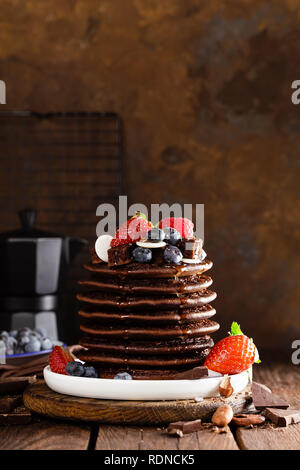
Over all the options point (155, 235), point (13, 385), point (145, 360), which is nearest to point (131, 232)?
point (155, 235)

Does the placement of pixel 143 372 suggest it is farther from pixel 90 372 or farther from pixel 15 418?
pixel 15 418

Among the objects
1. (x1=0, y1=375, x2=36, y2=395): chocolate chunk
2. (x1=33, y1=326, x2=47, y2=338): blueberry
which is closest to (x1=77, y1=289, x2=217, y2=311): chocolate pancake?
(x1=0, y1=375, x2=36, y2=395): chocolate chunk

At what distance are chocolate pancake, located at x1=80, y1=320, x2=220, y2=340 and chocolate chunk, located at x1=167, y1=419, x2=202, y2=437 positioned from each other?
22 cm

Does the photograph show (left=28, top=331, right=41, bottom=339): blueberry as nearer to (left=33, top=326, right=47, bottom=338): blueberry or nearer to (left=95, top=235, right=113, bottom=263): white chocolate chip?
(left=33, top=326, right=47, bottom=338): blueberry

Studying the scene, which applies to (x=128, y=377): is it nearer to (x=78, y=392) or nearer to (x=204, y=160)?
(x=78, y=392)

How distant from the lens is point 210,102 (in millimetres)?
2961

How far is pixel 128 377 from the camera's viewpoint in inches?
63.6

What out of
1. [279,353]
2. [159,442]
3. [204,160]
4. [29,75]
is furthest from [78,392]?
[29,75]

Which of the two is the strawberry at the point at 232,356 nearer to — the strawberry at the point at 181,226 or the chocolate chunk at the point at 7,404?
the strawberry at the point at 181,226

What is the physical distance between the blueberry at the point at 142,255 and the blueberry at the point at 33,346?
2.38 ft

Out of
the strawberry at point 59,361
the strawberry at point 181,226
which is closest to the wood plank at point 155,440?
the strawberry at point 59,361

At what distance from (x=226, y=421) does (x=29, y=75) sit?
1.92 m

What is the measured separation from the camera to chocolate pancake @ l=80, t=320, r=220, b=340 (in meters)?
1.64

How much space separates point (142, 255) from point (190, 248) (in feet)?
0.40
